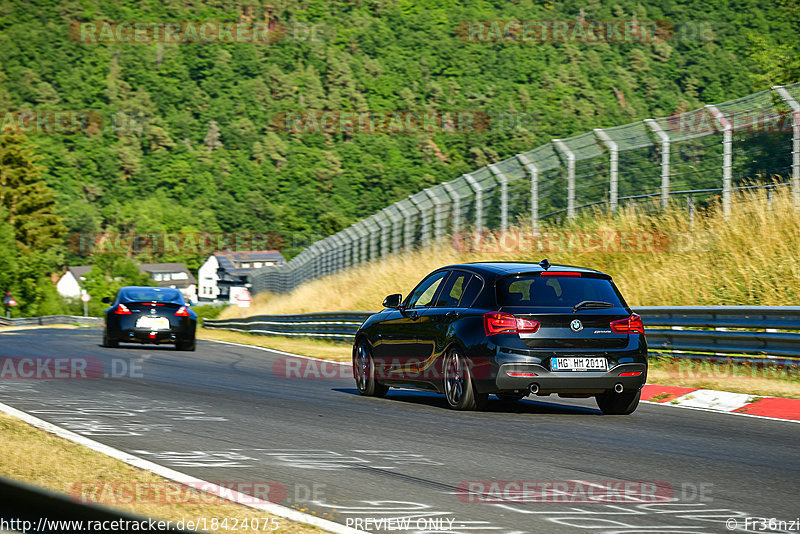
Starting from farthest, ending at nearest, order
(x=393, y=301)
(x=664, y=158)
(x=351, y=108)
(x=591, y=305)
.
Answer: (x=351, y=108) < (x=664, y=158) < (x=393, y=301) < (x=591, y=305)

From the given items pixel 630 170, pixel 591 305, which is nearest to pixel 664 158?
pixel 630 170

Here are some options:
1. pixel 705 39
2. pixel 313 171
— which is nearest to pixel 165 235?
pixel 313 171

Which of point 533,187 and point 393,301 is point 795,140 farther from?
point 393,301

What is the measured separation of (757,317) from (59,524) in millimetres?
11812

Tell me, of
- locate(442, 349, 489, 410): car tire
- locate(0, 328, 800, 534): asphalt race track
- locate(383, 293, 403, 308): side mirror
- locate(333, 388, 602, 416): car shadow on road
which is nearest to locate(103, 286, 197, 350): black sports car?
locate(0, 328, 800, 534): asphalt race track

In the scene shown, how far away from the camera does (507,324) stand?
10.3 meters

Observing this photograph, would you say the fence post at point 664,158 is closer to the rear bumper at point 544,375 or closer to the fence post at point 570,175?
the fence post at point 570,175

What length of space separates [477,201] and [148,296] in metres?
7.85

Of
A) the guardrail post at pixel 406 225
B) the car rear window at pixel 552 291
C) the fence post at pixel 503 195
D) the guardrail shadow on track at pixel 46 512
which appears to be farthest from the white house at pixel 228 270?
the guardrail shadow on track at pixel 46 512

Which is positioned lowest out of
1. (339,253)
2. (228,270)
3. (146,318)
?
(146,318)

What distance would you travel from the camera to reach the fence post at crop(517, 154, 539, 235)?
23156 mm

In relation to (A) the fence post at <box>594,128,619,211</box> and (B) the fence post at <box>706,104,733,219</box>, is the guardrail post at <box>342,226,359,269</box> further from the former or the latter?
(B) the fence post at <box>706,104,733,219</box>

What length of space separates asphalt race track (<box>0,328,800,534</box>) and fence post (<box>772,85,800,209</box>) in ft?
21.3

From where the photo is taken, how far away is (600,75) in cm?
16662
